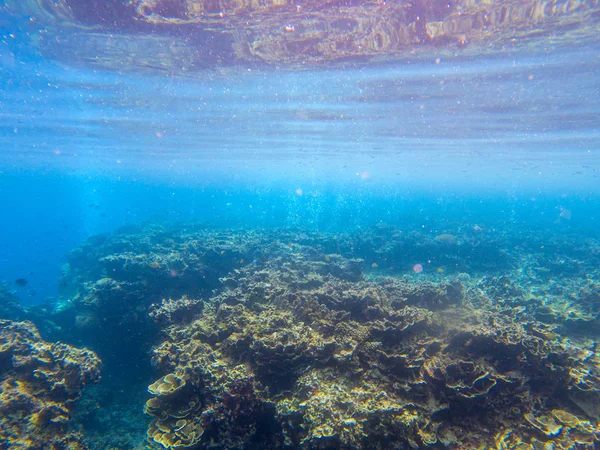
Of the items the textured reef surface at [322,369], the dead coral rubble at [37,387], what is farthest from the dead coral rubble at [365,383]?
the dead coral rubble at [37,387]

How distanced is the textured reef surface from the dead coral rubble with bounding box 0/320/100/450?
33 mm

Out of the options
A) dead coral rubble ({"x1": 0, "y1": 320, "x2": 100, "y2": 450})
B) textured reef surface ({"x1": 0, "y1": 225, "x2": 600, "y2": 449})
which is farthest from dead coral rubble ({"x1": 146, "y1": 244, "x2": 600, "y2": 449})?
dead coral rubble ({"x1": 0, "y1": 320, "x2": 100, "y2": 450})

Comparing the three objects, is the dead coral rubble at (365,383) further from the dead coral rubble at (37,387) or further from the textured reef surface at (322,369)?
the dead coral rubble at (37,387)

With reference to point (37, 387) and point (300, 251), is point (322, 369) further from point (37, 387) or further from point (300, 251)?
point (300, 251)

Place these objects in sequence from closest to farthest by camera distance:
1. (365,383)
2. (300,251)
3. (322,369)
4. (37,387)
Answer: (365,383), (322,369), (37,387), (300,251)

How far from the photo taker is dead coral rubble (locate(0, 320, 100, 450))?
5062 mm

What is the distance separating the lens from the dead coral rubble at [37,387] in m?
5.06

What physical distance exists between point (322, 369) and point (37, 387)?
5.65 meters

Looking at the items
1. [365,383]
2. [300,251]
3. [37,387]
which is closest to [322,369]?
[365,383]

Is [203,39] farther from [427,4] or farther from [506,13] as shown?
[506,13]

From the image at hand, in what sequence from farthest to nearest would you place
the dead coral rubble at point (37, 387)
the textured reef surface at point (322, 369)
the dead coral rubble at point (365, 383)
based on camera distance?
the dead coral rubble at point (37, 387), the textured reef surface at point (322, 369), the dead coral rubble at point (365, 383)

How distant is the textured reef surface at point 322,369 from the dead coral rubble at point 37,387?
0.11ft

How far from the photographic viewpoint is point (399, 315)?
6.15 meters

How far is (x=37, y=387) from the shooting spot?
5.74m
